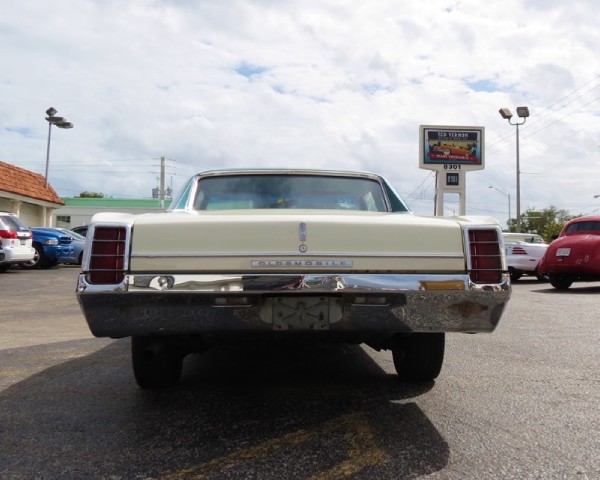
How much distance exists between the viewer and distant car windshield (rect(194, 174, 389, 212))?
440cm

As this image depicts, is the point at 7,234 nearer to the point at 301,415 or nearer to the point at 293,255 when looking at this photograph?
the point at 301,415

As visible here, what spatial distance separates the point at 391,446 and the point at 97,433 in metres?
1.58

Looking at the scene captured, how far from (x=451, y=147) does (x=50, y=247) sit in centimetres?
2055

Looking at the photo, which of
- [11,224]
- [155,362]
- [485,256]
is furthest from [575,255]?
[11,224]

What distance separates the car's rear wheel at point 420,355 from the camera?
4.02 m

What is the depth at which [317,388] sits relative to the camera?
413 cm

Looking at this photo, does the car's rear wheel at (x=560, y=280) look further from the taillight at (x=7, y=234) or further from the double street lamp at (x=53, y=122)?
the double street lamp at (x=53, y=122)

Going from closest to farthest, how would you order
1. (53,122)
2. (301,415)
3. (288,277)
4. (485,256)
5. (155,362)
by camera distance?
(288,277) → (485,256) → (301,415) → (155,362) → (53,122)

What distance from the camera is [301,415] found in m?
3.50

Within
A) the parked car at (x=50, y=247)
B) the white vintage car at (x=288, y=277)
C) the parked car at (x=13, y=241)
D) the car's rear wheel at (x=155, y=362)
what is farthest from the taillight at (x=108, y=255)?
the parked car at (x=50, y=247)

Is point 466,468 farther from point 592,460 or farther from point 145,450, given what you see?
point 145,450

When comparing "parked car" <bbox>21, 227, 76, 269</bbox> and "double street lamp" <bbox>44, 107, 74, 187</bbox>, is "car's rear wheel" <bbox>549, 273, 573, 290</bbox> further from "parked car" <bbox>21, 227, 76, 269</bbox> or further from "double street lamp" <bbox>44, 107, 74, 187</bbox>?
"double street lamp" <bbox>44, 107, 74, 187</bbox>

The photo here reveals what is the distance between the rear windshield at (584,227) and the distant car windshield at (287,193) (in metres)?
9.89

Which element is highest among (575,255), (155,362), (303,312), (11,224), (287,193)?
(11,224)
